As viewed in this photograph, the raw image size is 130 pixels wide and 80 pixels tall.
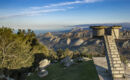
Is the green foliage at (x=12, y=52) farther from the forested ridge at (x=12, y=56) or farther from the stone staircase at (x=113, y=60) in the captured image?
the stone staircase at (x=113, y=60)

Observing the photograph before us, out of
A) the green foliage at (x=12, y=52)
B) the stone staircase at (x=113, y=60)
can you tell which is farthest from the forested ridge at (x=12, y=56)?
the stone staircase at (x=113, y=60)

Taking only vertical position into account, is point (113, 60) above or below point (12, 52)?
above

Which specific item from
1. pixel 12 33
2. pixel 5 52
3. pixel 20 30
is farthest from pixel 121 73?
pixel 20 30

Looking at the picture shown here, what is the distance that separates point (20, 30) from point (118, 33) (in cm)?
2278

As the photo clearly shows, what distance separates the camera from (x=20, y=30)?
92.7ft

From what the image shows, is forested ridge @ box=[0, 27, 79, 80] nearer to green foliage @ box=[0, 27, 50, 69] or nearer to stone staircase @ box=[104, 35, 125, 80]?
green foliage @ box=[0, 27, 50, 69]

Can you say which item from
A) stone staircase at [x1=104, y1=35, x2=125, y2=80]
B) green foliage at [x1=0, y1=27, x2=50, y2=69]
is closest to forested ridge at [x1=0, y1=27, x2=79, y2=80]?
green foliage at [x1=0, y1=27, x2=50, y2=69]

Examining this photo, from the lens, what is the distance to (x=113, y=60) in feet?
40.8

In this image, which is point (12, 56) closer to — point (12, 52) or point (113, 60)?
point (12, 52)

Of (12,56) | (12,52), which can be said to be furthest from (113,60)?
(12,52)

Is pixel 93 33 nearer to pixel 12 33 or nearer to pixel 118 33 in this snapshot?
pixel 118 33

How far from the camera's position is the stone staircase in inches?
474

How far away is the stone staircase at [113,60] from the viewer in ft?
39.5

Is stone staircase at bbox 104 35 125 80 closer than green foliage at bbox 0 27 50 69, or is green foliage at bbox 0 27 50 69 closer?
stone staircase at bbox 104 35 125 80
